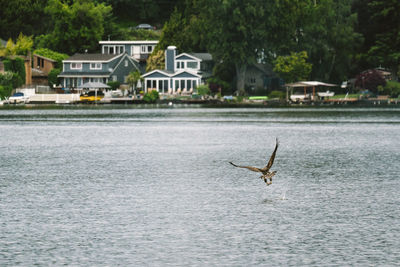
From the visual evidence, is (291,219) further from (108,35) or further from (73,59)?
(108,35)

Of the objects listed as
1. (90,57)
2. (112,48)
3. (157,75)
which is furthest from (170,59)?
(112,48)

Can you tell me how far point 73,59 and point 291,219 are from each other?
13519 cm

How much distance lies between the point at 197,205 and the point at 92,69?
5229 inches

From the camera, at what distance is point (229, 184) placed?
107ft

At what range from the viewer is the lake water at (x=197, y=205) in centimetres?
1997

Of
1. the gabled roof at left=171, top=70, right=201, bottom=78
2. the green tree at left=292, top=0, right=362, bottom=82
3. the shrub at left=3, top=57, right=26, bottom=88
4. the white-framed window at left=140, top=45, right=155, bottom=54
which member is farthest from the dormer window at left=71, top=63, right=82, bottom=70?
the green tree at left=292, top=0, right=362, bottom=82

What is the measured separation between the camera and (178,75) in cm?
15100

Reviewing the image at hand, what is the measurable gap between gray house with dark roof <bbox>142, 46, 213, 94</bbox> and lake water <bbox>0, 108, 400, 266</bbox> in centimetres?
9649

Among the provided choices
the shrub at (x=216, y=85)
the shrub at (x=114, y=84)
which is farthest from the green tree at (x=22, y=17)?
the shrub at (x=216, y=85)

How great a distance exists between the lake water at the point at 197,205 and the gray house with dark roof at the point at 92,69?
336 ft

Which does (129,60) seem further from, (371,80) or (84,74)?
(371,80)

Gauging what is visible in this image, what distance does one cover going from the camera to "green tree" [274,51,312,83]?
136 meters

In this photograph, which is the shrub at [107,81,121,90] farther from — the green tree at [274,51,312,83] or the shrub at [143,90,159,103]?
the green tree at [274,51,312,83]

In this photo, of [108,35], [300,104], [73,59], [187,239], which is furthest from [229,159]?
[108,35]
